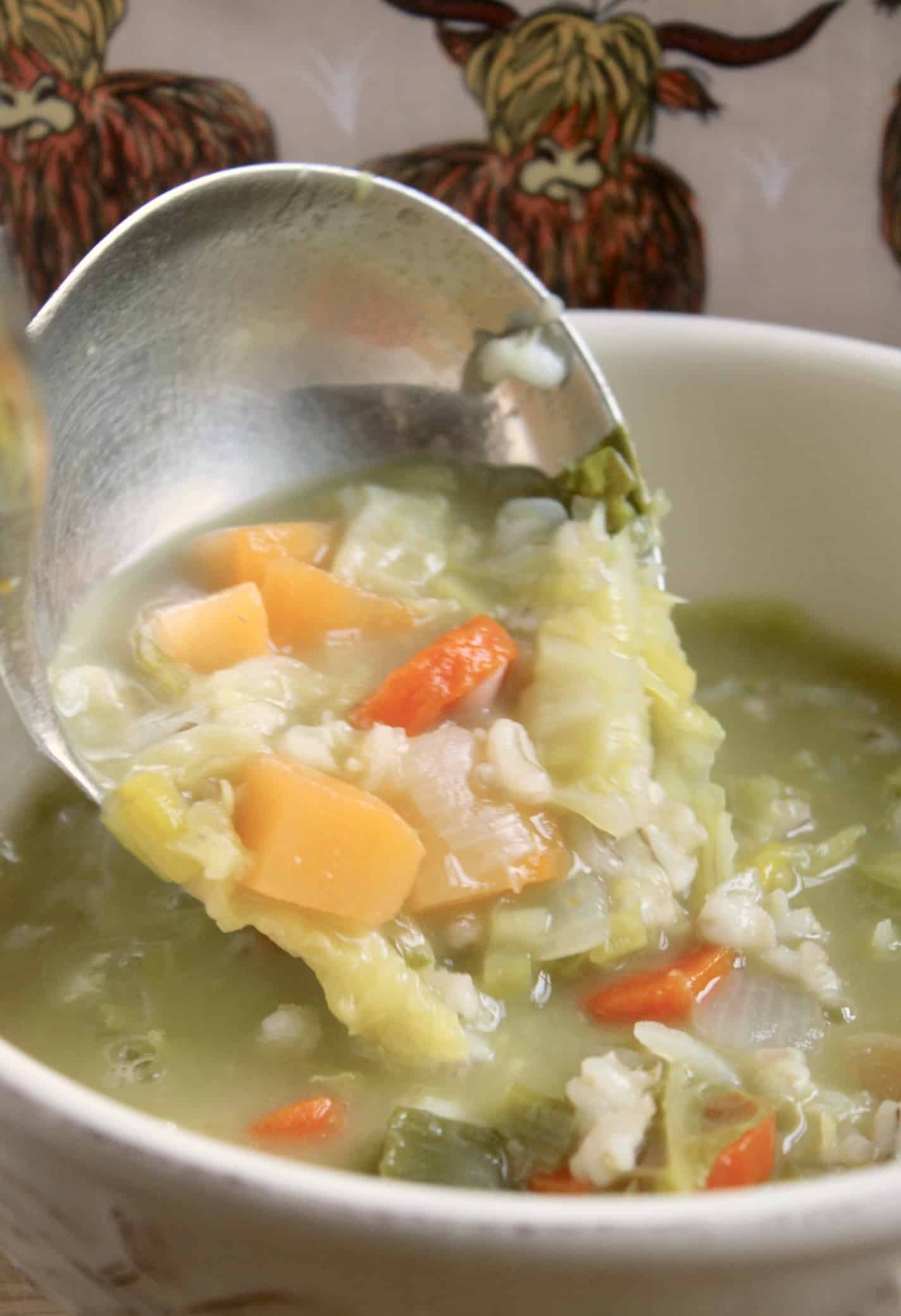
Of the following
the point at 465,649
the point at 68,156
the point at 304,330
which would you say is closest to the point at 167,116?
the point at 68,156

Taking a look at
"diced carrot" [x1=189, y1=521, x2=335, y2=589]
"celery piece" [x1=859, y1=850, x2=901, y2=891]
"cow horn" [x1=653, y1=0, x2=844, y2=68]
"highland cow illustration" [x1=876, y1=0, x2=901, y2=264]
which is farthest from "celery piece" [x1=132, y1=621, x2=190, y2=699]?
"highland cow illustration" [x1=876, y1=0, x2=901, y2=264]

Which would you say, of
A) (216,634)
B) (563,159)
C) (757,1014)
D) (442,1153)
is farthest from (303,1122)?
(563,159)

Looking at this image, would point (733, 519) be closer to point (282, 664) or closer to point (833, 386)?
point (833, 386)

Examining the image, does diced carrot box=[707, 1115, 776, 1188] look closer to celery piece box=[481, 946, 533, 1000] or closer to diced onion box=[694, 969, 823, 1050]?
diced onion box=[694, 969, 823, 1050]

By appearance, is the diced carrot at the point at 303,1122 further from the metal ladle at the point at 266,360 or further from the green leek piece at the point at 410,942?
the metal ladle at the point at 266,360

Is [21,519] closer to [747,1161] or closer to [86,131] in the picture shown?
[747,1161]
